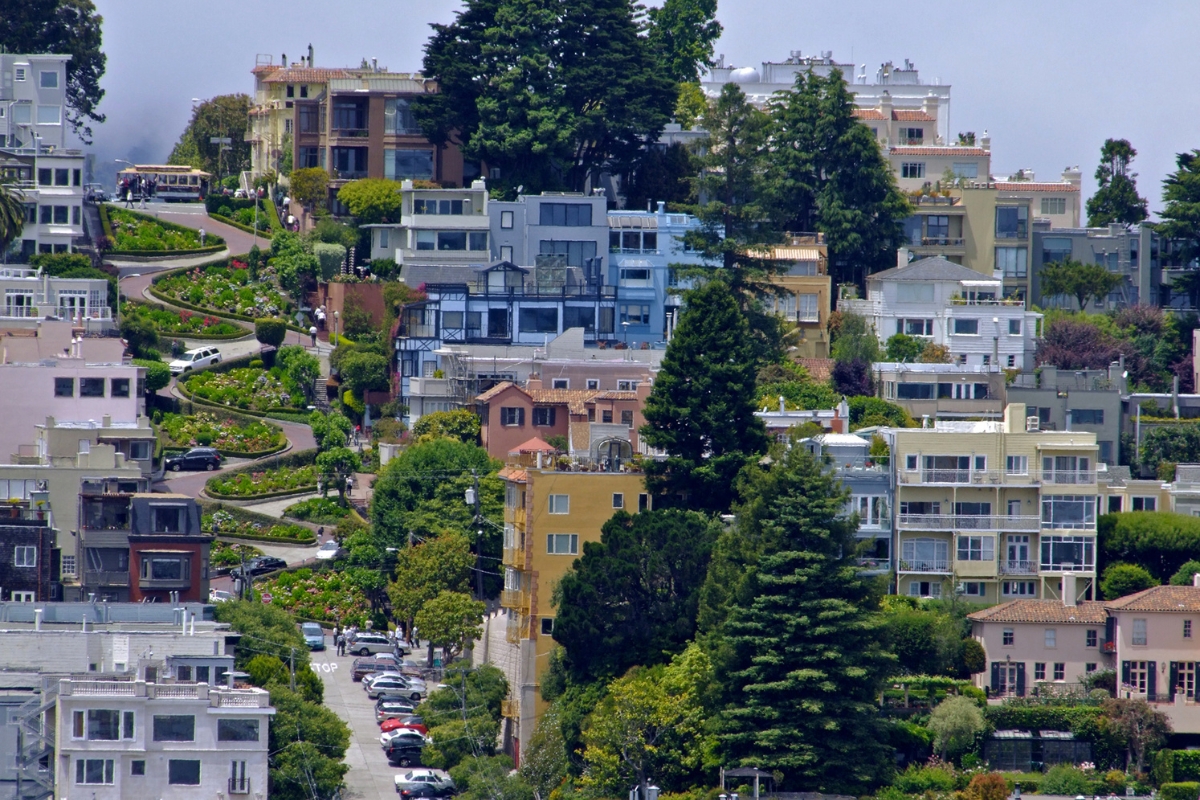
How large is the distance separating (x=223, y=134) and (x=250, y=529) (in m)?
66.7

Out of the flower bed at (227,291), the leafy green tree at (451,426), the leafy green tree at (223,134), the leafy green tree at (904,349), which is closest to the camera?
the leafy green tree at (451,426)

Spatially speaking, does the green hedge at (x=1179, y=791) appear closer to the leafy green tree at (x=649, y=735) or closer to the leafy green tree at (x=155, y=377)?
the leafy green tree at (x=649, y=735)

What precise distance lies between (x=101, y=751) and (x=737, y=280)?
157ft

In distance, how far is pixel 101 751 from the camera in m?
77.1

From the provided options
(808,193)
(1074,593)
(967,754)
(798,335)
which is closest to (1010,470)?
(1074,593)

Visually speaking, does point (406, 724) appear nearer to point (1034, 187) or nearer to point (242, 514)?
point (242, 514)

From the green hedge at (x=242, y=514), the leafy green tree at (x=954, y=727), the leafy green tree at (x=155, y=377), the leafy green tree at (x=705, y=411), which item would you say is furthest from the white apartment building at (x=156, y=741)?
the leafy green tree at (x=155, y=377)

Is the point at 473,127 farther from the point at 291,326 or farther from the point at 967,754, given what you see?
the point at 967,754

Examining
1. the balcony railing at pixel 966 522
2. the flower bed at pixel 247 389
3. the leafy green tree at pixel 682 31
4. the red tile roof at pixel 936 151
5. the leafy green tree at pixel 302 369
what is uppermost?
the leafy green tree at pixel 682 31

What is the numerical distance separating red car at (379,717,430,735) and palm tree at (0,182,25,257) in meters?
46.2

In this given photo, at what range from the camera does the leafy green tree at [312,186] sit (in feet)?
464

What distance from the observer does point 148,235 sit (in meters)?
142

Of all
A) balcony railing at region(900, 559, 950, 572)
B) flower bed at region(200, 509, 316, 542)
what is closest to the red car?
flower bed at region(200, 509, 316, 542)

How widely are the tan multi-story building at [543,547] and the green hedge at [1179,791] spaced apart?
20609 millimetres
